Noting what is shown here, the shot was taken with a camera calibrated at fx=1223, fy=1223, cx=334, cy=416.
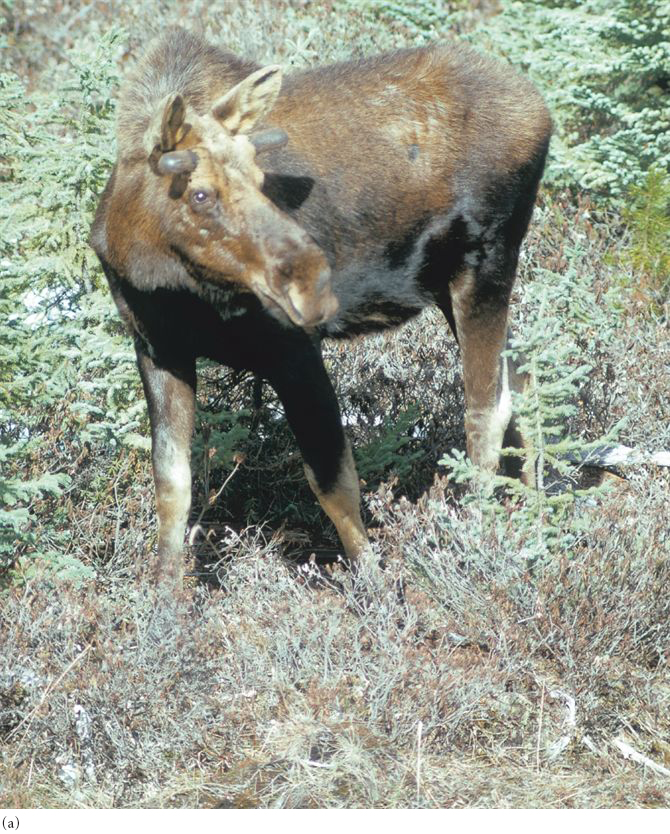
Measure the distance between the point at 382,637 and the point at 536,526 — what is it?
0.84m

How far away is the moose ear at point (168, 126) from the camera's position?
4.42 m

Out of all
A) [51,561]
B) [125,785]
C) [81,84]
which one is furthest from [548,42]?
[125,785]

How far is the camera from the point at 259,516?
21.7ft

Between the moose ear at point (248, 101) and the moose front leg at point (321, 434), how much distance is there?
94 centimetres

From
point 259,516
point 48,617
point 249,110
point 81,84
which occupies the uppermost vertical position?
point 249,110

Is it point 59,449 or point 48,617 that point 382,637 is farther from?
point 59,449

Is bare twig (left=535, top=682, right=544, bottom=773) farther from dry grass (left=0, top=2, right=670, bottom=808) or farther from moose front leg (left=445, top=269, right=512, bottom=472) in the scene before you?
moose front leg (left=445, top=269, right=512, bottom=472)

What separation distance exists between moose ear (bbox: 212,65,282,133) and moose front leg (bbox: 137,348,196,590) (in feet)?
3.35

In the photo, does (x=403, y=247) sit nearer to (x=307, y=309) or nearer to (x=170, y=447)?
(x=170, y=447)

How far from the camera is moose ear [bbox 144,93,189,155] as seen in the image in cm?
442

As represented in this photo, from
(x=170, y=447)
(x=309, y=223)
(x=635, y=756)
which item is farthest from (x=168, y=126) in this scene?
(x=635, y=756)

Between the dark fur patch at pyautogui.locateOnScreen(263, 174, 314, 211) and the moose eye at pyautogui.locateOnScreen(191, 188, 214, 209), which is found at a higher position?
the moose eye at pyautogui.locateOnScreen(191, 188, 214, 209)

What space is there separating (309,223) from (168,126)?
103 cm

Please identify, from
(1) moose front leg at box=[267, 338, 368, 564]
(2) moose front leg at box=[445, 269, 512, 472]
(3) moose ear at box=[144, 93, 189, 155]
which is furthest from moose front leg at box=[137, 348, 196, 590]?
(2) moose front leg at box=[445, 269, 512, 472]
